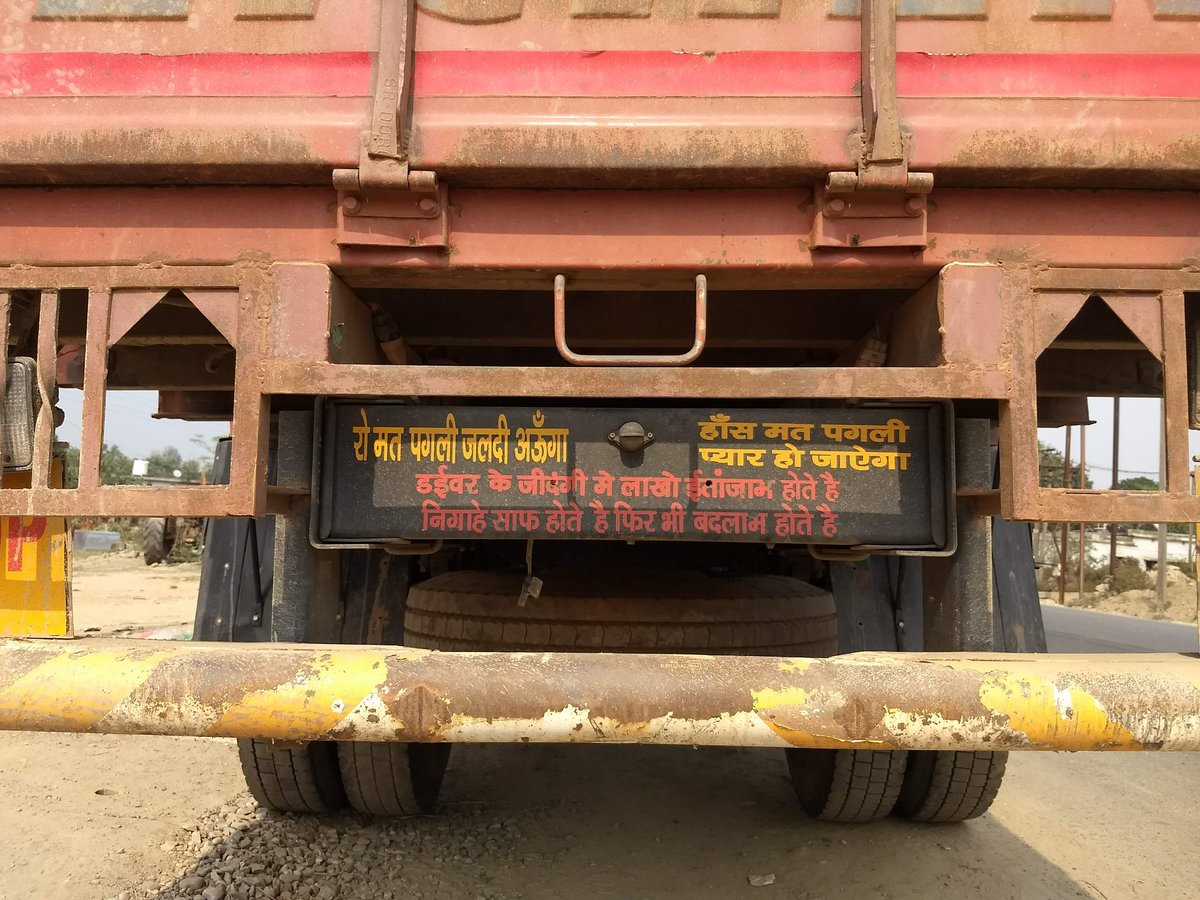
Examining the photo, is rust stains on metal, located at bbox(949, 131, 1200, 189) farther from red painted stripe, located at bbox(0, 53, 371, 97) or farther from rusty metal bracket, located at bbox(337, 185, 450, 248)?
red painted stripe, located at bbox(0, 53, 371, 97)

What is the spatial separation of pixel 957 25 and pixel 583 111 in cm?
82

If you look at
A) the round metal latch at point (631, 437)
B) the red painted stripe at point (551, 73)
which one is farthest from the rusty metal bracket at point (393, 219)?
the round metal latch at point (631, 437)

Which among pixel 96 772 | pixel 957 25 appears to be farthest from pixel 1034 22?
pixel 96 772

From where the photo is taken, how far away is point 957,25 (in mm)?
1616

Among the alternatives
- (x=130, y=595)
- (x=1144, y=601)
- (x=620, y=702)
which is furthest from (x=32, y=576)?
(x=1144, y=601)

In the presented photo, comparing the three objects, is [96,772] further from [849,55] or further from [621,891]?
[849,55]

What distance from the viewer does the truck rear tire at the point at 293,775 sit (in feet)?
8.27

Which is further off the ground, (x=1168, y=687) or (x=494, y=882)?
(x=1168, y=687)

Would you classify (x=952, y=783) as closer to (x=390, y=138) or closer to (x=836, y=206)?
(x=836, y=206)

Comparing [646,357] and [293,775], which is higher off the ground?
[646,357]

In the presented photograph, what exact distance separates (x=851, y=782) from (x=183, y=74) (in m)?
2.83

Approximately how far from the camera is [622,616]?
218 cm

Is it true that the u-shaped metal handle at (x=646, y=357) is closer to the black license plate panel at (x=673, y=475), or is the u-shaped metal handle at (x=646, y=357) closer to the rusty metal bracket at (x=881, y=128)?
the black license plate panel at (x=673, y=475)

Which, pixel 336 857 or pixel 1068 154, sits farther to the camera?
pixel 336 857
